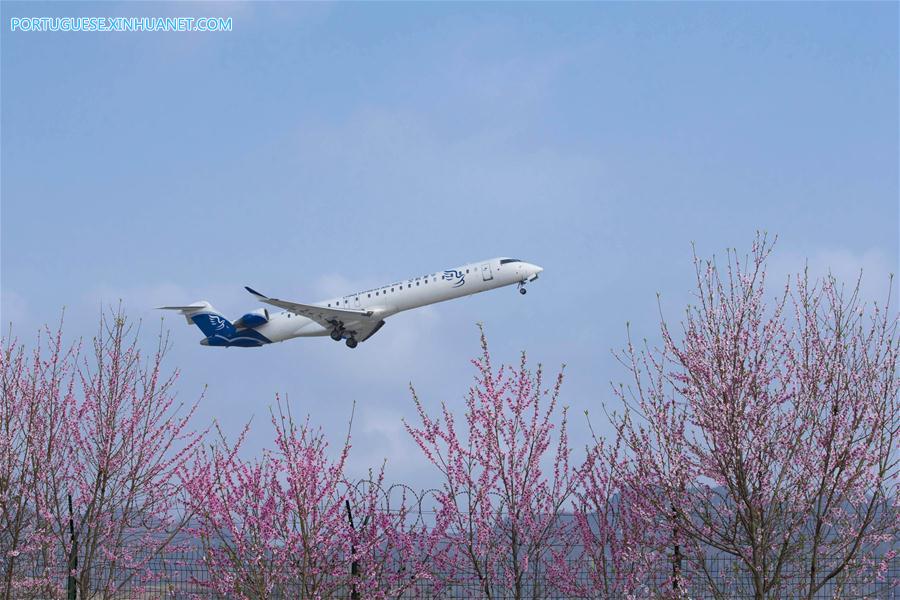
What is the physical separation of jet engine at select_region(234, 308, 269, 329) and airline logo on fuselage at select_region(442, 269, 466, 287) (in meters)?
14.8

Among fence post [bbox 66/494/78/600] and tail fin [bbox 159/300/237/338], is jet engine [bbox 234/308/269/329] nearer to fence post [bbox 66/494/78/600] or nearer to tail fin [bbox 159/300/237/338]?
tail fin [bbox 159/300/237/338]

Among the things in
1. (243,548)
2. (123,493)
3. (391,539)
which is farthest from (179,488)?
(391,539)

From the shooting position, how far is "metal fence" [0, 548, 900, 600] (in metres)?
17.0

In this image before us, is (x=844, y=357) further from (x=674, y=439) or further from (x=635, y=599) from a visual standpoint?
(x=635, y=599)

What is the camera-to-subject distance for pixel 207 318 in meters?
65.1

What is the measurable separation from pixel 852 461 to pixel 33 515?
16.0 m

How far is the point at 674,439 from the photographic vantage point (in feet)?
51.6

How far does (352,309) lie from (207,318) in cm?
1424

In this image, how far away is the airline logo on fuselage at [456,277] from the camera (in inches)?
2013

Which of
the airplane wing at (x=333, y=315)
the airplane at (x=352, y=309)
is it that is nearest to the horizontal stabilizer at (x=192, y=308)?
the airplane at (x=352, y=309)

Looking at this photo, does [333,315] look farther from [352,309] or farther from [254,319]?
[254,319]

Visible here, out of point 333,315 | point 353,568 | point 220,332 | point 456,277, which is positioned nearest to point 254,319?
point 220,332

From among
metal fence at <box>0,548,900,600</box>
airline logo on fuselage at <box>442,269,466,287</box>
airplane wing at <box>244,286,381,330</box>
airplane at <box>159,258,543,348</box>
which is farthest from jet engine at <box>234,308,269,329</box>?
metal fence at <box>0,548,900,600</box>

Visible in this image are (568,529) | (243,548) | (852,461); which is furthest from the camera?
(568,529)
